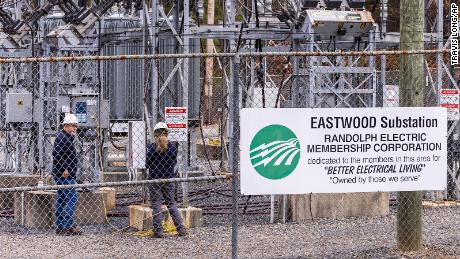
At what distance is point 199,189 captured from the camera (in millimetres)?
20328

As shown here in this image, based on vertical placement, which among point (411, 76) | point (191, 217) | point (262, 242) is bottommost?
point (262, 242)

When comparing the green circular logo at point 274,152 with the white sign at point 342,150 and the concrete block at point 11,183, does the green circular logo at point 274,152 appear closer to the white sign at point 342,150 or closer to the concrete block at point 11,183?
the white sign at point 342,150

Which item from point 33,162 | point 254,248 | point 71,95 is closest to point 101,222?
point 71,95

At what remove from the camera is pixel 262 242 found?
1333 centimetres

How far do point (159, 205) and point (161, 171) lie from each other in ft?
1.87

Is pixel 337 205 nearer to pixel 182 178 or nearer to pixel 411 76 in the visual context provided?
pixel 411 76

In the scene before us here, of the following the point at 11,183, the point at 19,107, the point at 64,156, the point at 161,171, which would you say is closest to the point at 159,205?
the point at 161,171

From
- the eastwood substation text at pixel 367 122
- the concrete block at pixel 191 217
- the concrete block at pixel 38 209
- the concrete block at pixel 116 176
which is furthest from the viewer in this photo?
the concrete block at pixel 116 176

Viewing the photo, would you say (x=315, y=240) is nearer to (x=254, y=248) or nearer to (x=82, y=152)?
(x=254, y=248)

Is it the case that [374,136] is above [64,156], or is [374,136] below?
above

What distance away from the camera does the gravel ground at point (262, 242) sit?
39.9 ft

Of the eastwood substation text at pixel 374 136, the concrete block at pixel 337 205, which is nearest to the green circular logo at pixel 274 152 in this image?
the eastwood substation text at pixel 374 136

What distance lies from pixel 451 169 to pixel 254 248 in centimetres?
585

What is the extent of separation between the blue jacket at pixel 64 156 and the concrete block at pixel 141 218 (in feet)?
3.79
